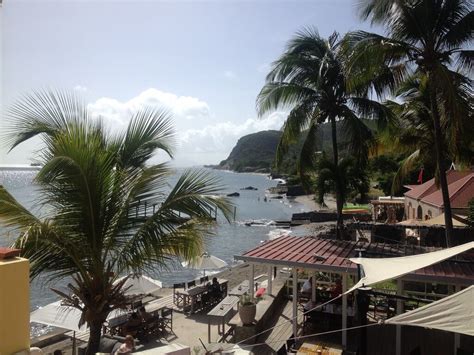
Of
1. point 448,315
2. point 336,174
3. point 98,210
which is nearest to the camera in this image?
point 448,315

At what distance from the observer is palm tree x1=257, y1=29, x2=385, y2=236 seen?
52.4 feet

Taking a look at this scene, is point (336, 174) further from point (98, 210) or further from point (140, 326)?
point (98, 210)

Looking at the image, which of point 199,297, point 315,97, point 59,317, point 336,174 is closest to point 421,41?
point 315,97

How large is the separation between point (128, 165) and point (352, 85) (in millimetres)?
Answer: 8287

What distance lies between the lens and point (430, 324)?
475cm

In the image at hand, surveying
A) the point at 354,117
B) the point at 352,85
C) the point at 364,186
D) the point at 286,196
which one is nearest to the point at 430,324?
the point at 352,85

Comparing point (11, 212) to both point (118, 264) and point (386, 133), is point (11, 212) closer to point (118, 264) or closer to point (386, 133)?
point (118, 264)

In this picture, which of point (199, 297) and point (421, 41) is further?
point (199, 297)

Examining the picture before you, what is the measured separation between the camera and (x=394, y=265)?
274 inches

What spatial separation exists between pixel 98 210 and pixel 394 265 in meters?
4.93

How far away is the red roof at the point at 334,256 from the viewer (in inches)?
343

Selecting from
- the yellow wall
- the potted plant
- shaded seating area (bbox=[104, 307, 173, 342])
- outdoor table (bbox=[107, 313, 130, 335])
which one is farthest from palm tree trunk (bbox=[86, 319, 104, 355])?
outdoor table (bbox=[107, 313, 130, 335])

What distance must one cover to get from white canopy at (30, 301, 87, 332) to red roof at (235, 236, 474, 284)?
4.31 meters

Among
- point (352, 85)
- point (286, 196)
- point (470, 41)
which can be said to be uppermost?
point (470, 41)
